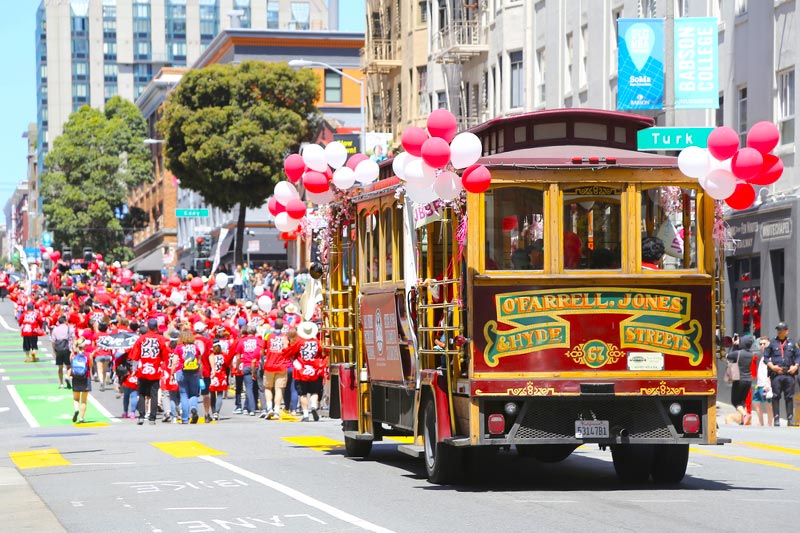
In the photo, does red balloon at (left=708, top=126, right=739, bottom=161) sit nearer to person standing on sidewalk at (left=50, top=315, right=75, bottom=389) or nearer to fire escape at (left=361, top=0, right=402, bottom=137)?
person standing on sidewalk at (left=50, top=315, right=75, bottom=389)

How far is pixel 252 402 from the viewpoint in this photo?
29750 millimetres

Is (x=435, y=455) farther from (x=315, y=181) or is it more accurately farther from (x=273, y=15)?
(x=273, y=15)

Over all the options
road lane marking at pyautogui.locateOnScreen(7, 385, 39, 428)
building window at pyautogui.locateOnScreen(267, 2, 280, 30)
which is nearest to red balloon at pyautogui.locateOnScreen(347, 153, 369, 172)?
road lane marking at pyautogui.locateOnScreen(7, 385, 39, 428)

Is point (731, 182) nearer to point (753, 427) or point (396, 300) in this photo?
point (396, 300)

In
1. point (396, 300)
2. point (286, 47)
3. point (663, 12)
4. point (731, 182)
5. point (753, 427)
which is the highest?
point (286, 47)

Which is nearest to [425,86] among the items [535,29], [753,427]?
[535,29]

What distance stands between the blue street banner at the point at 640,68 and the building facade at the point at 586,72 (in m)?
0.34

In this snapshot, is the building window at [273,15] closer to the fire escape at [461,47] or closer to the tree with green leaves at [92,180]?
the tree with green leaves at [92,180]

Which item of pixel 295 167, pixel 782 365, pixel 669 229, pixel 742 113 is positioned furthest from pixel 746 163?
pixel 742 113

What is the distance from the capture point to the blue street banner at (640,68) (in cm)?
2789

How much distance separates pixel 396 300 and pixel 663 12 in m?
22.1

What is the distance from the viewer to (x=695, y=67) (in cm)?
2780

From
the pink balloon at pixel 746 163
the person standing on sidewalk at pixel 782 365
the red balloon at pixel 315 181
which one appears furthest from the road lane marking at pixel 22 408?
the pink balloon at pixel 746 163

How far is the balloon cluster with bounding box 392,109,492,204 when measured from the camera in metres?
13.7
